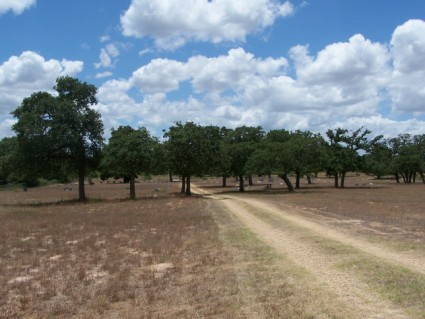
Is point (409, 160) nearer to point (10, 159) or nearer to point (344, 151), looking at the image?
point (344, 151)

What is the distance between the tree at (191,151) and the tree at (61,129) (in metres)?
10.3

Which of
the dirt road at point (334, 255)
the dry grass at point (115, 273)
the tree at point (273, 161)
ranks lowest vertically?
the dry grass at point (115, 273)

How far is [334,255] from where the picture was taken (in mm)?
13227

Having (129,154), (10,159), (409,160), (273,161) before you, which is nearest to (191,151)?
(129,154)

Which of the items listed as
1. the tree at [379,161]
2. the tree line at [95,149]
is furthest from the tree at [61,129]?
the tree at [379,161]

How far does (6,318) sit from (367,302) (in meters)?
7.02

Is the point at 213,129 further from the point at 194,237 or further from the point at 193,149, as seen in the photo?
the point at 194,237

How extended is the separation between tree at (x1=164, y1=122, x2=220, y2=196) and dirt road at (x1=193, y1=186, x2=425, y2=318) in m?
32.8

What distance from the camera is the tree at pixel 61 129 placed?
43719mm

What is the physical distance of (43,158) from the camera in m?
47.0

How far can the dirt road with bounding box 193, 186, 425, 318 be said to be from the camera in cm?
842

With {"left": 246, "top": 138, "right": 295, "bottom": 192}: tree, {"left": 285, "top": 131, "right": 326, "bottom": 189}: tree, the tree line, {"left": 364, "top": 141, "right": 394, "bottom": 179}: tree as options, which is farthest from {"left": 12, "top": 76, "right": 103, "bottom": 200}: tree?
{"left": 364, "top": 141, "right": 394, "bottom": 179}: tree

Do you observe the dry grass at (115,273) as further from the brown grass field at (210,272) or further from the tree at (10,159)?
the tree at (10,159)

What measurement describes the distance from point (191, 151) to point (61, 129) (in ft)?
56.0
